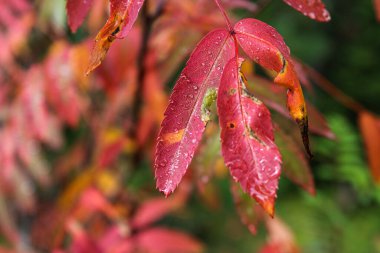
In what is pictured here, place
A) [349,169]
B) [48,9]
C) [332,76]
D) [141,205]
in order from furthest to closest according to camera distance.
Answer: [332,76], [349,169], [141,205], [48,9]

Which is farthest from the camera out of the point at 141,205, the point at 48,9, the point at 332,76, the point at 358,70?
the point at 332,76

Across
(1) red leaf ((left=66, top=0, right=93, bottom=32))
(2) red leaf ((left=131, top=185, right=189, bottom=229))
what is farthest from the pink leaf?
(1) red leaf ((left=66, top=0, right=93, bottom=32))

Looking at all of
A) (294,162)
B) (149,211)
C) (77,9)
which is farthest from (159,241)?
(77,9)

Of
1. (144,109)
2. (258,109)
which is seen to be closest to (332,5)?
(144,109)

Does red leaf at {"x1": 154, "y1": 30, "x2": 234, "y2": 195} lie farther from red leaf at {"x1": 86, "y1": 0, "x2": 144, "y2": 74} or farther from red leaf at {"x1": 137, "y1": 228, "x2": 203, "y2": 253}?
red leaf at {"x1": 137, "y1": 228, "x2": 203, "y2": 253}

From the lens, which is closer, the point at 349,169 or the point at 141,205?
the point at 141,205

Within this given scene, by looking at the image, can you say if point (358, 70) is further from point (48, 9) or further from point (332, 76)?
point (48, 9)
